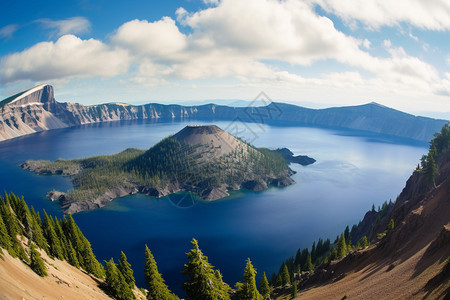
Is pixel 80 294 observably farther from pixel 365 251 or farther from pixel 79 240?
pixel 365 251

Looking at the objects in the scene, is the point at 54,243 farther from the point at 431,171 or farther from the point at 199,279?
the point at 431,171

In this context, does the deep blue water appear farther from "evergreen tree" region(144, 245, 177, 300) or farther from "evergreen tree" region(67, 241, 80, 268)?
"evergreen tree" region(144, 245, 177, 300)

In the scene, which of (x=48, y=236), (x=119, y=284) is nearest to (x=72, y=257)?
(x=48, y=236)

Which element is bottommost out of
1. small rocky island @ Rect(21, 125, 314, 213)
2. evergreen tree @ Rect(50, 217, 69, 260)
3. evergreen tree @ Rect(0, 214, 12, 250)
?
small rocky island @ Rect(21, 125, 314, 213)

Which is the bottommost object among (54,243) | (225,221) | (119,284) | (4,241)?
(225,221)

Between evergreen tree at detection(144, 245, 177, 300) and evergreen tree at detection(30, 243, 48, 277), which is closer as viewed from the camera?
evergreen tree at detection(30, 243, 48, 277)

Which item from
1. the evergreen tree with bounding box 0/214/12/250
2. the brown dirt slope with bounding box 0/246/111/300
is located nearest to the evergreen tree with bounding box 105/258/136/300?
the brown dirt slope with bounding box 0/246/111/300

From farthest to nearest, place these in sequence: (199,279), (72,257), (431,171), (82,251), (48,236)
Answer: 1. (431,171)
2. (82,251)
3. (72,257)
4. (48,236)
5. (199,279)

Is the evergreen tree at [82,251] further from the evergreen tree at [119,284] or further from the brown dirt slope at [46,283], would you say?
the evergreen tree at [119,284]

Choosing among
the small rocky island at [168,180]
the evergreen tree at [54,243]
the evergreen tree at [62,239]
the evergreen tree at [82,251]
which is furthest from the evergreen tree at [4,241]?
the small rocky island at [168,180]
